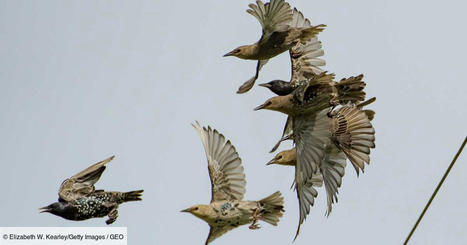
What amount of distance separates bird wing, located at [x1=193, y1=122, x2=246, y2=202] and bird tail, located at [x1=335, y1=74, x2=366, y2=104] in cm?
155

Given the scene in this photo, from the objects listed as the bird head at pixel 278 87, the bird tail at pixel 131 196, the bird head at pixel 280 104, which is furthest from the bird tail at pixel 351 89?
the bird tail at pixel 131 196

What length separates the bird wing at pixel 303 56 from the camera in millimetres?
12383

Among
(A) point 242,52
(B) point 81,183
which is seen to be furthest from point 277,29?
(B) point 81,183

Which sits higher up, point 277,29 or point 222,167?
point 277,29

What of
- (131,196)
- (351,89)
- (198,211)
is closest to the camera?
(131,196)

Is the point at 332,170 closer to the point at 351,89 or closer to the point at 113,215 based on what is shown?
the point at 351,89

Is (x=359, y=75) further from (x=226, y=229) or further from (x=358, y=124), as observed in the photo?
(x=226, y=229)

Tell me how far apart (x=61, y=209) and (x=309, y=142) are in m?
3.03

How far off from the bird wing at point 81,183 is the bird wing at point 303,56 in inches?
121

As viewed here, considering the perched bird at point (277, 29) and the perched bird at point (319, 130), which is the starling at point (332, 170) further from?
the perched bird at point (277, 29)

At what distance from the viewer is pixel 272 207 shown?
1116cm

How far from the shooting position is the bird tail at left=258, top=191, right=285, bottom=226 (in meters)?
11.1

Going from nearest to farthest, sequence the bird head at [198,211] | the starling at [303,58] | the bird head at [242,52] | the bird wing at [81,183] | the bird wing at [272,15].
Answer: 1. the bird wing at [81,183]
2. the bird head at [198,211]
3. the bird wing at [272,15]
4. the bird head at [242,52]
5. the starling at [303,58]

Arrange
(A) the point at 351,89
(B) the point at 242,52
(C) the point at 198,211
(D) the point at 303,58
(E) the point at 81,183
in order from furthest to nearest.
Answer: (D) the point at 303,58, (B) the point at 242,52, (A) the point at 351,89, (C) the point at 198,211, (E) the point at 81,183
